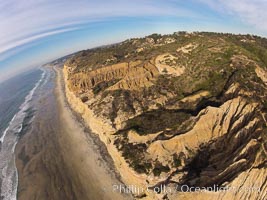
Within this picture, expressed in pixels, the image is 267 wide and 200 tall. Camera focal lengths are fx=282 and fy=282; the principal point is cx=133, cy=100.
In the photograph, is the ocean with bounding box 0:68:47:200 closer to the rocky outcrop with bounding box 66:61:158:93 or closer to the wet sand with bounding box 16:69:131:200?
the wet sand with bounding box 16:69:131:200

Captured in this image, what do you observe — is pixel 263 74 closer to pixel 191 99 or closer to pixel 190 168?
pixel 191 99

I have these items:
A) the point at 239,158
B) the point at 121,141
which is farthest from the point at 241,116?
the point at 121,141

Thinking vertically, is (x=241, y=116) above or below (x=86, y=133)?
above

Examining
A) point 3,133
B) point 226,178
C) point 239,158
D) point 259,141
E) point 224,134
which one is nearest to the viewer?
point 226,178

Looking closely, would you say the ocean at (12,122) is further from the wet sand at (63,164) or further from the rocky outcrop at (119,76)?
the rocky outcrop at (119,76)

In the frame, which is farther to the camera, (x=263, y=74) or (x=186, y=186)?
(x=263, y=74)

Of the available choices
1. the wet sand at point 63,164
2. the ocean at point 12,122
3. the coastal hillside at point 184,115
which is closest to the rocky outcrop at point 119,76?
the coastal hillside at point 184,115

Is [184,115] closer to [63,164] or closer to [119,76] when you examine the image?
[63,164]
